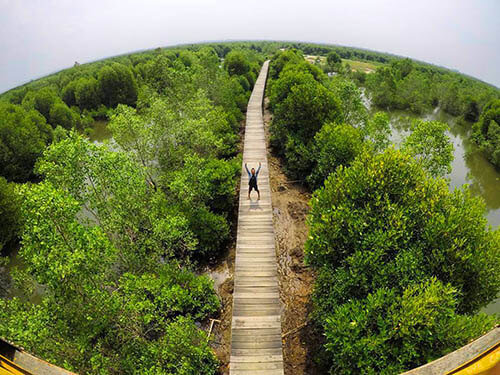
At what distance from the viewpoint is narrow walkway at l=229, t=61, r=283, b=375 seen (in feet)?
29.7

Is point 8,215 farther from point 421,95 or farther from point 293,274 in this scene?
point 421,95

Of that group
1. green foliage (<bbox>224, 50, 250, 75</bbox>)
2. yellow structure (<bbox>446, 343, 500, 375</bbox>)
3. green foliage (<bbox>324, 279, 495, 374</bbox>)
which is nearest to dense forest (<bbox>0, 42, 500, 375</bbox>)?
green foliage (<bbox>324, 279, 495, 374</bbox>)

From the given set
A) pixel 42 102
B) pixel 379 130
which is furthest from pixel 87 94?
pixel 379 130

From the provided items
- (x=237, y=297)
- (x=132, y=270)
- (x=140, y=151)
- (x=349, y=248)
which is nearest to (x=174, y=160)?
(x=140, y=151)

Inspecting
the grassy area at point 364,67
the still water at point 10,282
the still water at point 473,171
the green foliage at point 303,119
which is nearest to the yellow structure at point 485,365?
the still water at point 10,282

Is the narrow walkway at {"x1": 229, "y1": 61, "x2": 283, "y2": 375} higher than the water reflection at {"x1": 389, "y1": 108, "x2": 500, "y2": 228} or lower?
higher

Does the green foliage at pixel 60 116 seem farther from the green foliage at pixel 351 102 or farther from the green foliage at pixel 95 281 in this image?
the green foliage at pixel 351 102

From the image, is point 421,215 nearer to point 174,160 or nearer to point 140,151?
point 174,160

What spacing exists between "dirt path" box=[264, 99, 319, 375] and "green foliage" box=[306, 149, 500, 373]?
1.50 m

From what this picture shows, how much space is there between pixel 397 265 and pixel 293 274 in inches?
251

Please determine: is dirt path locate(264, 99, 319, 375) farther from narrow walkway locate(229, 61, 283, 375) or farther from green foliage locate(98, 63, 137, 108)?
green foliage locate(98, 63, 137, 108)

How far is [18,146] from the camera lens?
24031 mm

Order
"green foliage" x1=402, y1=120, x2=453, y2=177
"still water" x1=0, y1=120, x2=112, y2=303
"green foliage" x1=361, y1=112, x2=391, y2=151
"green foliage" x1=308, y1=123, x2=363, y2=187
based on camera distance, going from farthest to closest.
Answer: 1. "green foliage" x1=361, y1=112, x2=391, y2=151
2. "green foliage" x1=308, y1=123, x2=363, y2=187
3. "green foliage" x1=402, y1=120, x2=453, y2=177
4. "still water" x1=0, y1=120, x2=112, y2=303

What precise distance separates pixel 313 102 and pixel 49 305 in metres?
19.5
